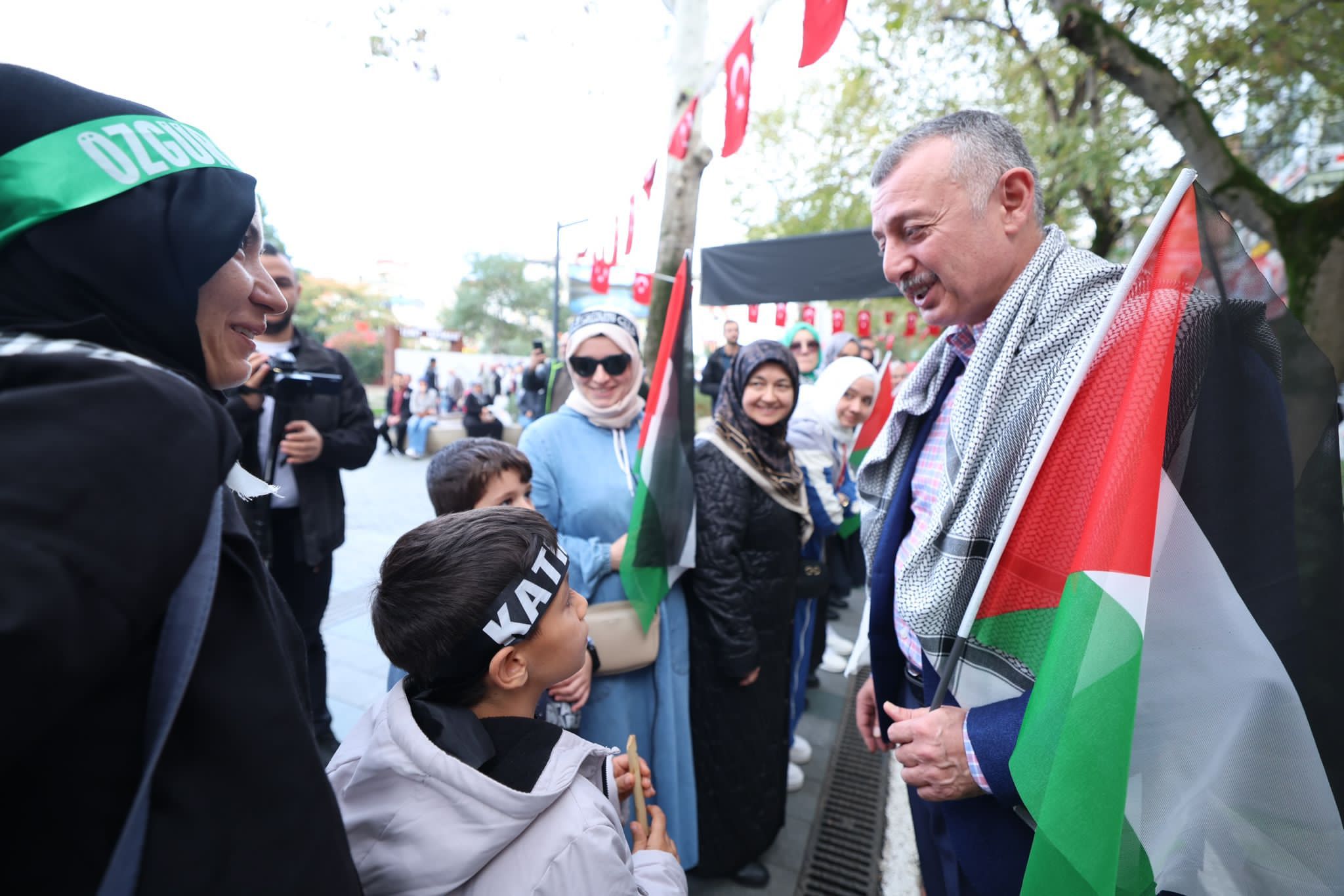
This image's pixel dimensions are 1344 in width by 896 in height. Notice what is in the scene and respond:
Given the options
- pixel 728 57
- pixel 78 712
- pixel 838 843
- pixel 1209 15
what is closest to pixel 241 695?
pixel 78 712

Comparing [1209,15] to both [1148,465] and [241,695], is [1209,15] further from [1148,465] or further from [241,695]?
[241,695]

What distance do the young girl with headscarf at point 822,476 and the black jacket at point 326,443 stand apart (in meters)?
2.00

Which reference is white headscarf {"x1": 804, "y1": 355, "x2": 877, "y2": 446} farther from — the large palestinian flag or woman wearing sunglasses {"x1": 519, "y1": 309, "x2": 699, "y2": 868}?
the large palestinian flag

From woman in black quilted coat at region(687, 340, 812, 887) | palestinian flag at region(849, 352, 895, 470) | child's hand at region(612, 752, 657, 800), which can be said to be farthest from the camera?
palestinian flag at region(849, 352, 895, 470)

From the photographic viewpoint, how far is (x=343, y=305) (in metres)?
43.8

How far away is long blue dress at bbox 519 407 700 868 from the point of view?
7.29ft

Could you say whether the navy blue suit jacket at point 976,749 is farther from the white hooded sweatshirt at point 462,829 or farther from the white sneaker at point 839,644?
the white sneaker at point 839,644

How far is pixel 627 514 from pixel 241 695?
1729 millimetres

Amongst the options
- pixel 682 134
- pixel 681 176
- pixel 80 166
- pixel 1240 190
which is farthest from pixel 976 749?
pixel 1240 190

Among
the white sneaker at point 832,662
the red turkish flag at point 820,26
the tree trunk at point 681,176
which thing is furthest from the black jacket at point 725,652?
the tree trunk at point 681,176

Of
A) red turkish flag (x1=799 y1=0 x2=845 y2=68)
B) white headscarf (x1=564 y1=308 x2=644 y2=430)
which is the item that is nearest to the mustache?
red turkish flag (x1=799 y1=0 x2=845 y2=68)

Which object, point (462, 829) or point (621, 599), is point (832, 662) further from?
point (462, 829)

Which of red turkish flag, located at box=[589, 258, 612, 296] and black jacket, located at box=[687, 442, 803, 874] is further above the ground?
red turkish flag, located at box=[589, 258, 612, 296]

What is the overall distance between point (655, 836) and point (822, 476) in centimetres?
218
